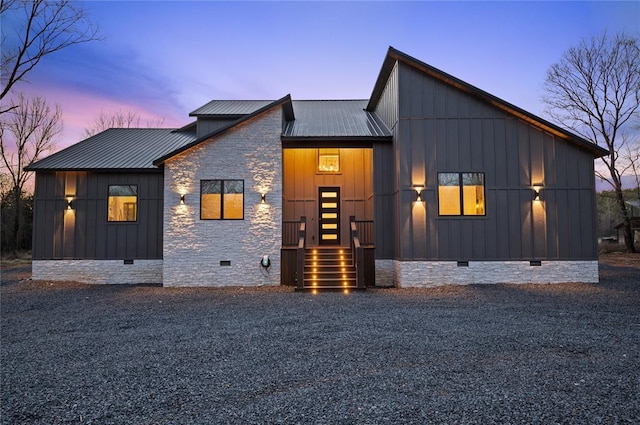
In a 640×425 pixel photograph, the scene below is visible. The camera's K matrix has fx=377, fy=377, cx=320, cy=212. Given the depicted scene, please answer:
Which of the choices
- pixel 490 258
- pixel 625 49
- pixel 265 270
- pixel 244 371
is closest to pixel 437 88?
pixel 490 258

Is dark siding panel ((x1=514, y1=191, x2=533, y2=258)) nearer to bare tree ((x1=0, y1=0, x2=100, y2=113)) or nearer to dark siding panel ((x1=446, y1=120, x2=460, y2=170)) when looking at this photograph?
dark siding panel ((x1=446, y1=120, x2=460, y2=170))

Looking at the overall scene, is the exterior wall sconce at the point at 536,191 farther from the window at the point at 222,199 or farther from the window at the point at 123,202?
the window at the point at 123,202

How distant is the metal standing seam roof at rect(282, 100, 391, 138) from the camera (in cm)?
1320

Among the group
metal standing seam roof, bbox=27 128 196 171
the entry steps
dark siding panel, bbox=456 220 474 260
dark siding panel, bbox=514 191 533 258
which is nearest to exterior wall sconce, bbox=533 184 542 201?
dark siding panel, bbox=514 191 533 258

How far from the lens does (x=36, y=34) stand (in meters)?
9.61

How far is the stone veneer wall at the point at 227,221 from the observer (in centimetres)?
1238

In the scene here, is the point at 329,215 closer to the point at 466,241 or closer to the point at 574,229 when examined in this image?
the point at 466,241

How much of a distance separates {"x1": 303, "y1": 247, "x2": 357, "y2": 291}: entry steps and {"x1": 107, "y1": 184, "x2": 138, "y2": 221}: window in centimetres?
661

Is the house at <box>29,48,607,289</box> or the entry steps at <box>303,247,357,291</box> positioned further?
the house at <box>29,48,607,289</box>

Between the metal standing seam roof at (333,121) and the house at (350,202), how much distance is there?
158mm

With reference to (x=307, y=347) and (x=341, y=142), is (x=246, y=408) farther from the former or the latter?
(x=341, y=142)

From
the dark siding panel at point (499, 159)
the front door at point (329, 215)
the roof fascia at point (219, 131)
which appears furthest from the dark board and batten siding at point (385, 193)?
the roof fascia at point (219, 131)

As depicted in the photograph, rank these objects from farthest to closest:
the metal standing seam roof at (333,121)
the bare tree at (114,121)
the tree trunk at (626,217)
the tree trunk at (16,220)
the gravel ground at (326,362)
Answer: the bare tree at (114,121) → the tree trunk at (16,220) → the tree trunk at (626,217) → the metal standing seam roof at (333,121) → the gravel ground at (326,362)

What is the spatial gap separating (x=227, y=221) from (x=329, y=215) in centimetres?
414
